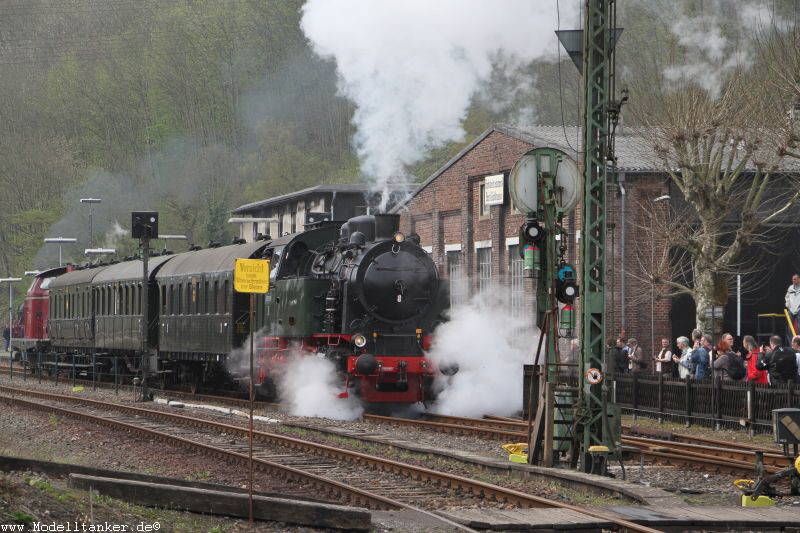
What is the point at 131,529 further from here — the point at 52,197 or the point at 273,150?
the point at 52,197

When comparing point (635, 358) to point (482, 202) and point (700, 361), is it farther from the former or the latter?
point (482, 202)

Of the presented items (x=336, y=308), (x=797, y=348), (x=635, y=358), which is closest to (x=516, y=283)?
(x=635, y=358)

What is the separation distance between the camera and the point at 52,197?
65750 millimetres

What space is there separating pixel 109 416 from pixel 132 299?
944 centimetres

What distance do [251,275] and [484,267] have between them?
97.8 feet

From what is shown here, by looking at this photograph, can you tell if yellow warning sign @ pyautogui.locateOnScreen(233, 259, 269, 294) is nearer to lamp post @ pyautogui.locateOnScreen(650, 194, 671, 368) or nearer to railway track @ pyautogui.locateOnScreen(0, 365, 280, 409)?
railway track @ pyautogui.locateOnScreen(0, 365, 280, 409)

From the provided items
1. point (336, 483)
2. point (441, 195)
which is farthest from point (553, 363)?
point (441, 195)

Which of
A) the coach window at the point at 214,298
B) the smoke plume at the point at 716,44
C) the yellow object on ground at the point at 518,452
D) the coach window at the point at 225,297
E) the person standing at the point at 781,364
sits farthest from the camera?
the smoke plume at the point at 716,44

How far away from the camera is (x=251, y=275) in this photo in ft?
36.1

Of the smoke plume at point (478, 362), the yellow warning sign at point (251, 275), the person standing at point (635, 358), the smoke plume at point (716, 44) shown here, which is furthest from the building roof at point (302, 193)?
the yellow warning sign at point (251, 275)

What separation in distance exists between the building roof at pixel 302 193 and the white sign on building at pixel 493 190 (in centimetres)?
425

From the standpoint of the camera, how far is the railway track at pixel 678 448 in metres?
14.6

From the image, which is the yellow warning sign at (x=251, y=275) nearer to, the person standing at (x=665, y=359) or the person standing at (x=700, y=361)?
the person standing at (x=700, y=361)

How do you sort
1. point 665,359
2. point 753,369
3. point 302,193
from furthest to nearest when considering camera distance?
point 302,193 < point 665,359 < point 753,369
